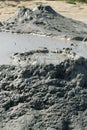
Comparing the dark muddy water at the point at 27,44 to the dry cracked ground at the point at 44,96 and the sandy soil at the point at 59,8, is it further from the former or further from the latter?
the sandy soil at the point at 59,8

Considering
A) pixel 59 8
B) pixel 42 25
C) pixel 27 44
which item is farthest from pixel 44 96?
pixel 59 8

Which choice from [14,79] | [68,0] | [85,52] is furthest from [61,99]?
[68,0]

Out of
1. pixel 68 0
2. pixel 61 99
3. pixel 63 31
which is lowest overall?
pixel 68 0

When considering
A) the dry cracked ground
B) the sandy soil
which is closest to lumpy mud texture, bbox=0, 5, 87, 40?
the dry cracked ground

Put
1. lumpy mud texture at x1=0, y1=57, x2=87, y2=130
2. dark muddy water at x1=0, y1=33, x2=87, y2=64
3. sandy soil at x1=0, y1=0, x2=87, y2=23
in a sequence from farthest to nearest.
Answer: sandy soil at x1=0, y1=0, x2=87, y2=23
dark muddy water at x1=0, y1=33, x2=87, y2=64
lumpy mud texture at x1=0, y1=57, x2=87, y2=130

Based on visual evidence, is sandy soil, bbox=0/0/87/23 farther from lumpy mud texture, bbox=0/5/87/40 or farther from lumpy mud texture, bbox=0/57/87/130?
lumpy mud texture, bbox=0/57/87/130

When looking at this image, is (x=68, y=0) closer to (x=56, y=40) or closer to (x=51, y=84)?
(x=56, y=40)

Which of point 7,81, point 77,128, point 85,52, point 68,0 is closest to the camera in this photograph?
point 77,128
